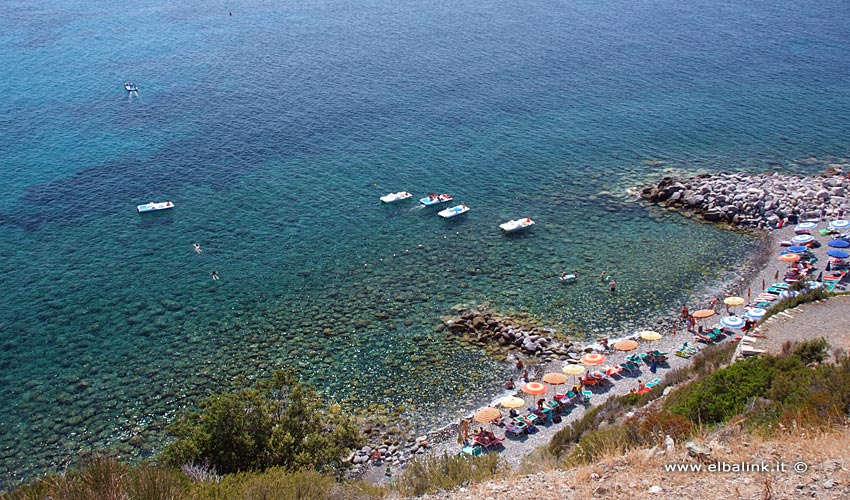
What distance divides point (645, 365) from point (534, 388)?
832 centimetres

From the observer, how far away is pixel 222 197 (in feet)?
243

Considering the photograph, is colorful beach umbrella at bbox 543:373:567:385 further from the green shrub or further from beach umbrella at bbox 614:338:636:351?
the green shrub

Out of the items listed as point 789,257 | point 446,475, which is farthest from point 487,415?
point 789,257

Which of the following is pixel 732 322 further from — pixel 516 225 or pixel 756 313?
pixel 516 225

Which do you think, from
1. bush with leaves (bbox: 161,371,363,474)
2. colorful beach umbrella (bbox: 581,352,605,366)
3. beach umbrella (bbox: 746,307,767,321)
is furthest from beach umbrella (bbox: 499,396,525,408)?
beach umbrella (bbox: 746,307,767,321)

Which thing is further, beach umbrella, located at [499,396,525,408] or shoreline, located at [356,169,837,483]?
beach umbrella, located at [499,396,525,408]

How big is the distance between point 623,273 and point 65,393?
41483 millimetres

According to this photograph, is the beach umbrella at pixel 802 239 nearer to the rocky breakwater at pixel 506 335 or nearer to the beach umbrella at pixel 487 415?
the rocky breakwater at pixel 506 335

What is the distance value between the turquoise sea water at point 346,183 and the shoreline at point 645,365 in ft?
5.39

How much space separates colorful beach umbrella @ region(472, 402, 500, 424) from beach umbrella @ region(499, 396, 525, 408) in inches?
30.5

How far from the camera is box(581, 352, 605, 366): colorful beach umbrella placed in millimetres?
45875

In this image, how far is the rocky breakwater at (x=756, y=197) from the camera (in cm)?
6575

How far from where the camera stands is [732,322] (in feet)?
161

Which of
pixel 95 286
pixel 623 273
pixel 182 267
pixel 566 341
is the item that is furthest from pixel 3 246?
pixel 623 273
